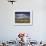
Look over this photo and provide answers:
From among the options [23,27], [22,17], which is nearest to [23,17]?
[22,17]

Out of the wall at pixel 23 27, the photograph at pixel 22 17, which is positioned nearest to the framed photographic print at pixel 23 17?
the photograph at pixel 22 17

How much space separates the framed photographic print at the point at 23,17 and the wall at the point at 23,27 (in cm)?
13

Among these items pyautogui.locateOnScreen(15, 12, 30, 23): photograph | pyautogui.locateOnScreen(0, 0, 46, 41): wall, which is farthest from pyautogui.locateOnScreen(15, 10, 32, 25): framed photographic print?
pyautogui.locateOnScreen(0, 0, 46, 41): wall

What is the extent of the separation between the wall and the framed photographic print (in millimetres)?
134

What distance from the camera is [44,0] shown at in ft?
14.5

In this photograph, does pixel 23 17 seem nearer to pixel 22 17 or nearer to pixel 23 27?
pixel 22 17

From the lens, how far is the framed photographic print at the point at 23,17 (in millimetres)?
4438

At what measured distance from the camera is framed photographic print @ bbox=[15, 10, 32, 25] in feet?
14.6

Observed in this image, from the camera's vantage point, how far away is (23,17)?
445 cm

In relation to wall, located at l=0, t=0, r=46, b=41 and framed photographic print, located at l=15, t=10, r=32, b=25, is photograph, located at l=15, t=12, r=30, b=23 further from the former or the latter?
wall, located at l=0, t=0, r=46, b=41

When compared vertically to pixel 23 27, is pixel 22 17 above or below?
above

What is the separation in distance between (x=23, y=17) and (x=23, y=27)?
334mm

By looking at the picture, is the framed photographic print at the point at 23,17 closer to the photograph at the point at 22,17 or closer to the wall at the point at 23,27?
the photograph at the point at 22,17

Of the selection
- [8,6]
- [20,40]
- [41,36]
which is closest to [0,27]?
[8,6]
